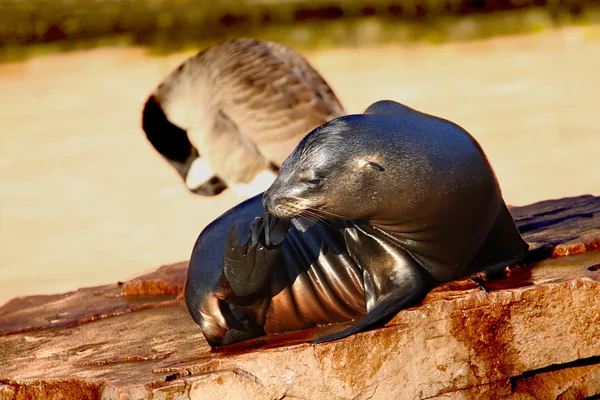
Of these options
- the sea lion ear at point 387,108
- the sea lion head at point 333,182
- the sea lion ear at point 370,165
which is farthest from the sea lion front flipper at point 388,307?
the sea lion ear at point 387,108

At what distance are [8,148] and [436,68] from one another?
16.8 ft

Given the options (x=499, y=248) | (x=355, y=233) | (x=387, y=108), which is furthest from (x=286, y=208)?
(x=499, y=248)

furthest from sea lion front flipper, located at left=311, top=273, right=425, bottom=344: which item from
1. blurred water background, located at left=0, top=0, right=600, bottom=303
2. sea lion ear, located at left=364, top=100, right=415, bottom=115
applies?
blurred water background, located at left=0, top=0, right=600, bottom=303

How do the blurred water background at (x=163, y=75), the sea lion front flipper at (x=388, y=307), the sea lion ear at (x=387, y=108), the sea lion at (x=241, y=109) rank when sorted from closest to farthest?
1. the sea lion front flipper at (x=388, y=307)
2. the sea lion ear at (x=387, y=108)
3. the sea lion at (x=241, y=109)
4. the blurred water background at (x=163, y=75)

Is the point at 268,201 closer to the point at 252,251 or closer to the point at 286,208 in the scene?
the point at 286,208

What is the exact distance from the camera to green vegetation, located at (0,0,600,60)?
14.1 m

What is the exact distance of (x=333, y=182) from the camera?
10.7 feet

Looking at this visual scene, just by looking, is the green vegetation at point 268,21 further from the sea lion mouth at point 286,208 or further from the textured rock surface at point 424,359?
the sea lion mouth at point 286,208

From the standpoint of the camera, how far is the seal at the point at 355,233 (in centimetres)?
327

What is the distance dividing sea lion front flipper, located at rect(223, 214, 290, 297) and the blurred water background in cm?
350

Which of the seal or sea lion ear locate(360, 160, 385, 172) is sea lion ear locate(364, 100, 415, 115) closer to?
the seal

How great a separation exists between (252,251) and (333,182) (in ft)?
1.13

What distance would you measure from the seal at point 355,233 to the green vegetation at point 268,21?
1055 centimetres

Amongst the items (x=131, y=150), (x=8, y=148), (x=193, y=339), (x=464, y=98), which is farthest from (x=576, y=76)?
(x=193, y=339)
